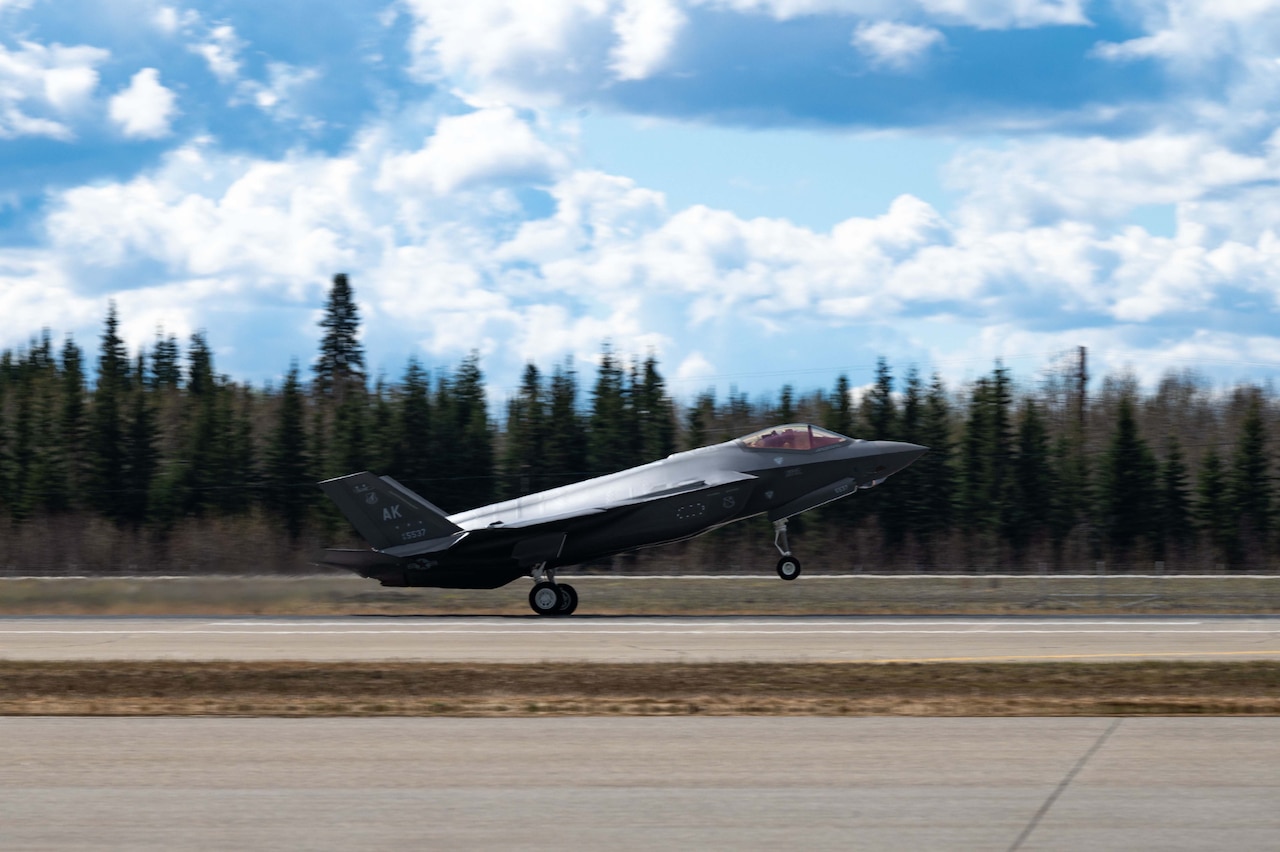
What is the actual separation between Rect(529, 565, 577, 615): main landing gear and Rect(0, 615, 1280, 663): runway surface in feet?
6.46

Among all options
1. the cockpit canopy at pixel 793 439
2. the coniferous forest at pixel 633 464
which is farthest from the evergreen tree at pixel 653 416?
the cockpit canopy at pixel 793 439

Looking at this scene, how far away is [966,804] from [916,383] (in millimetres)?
69827

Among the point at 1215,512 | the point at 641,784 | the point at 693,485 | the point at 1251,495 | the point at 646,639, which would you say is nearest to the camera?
the point at 641,784

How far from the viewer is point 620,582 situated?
1705 inches

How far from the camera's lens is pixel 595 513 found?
3020 cm

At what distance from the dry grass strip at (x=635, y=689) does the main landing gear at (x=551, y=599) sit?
1103 centimetres

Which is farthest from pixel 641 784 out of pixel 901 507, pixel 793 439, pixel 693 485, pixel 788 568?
pixel 901 507

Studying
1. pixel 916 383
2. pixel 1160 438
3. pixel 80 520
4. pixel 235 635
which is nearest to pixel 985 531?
pixel 916 383

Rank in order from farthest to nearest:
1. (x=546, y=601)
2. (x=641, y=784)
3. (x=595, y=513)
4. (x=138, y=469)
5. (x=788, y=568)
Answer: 1. (x=138, y=469)
2. (x=595, y=513)
3. (x=546, y=601)
4. (x=788, y=568)
5. (x=641, y=784)

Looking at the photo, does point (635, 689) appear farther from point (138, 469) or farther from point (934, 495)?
point (138, 469)

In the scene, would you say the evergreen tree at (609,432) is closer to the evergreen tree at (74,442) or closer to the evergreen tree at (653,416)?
the evergreen tree at (653,416)

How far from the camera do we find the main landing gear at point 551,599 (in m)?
30.0

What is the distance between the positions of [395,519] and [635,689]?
15.5 m

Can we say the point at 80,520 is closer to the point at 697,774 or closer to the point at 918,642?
the point at 918,642
